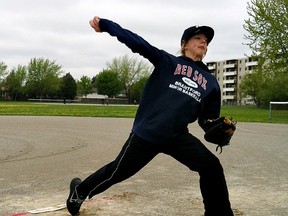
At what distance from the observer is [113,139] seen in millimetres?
13422

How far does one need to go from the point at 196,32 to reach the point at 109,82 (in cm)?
9776

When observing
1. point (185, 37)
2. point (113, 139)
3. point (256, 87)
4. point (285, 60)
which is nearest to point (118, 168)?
point (185, 37)

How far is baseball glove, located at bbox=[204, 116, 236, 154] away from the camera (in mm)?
4047

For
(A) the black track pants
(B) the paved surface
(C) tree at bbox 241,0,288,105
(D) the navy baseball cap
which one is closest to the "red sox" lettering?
(D) the navy baseball cap

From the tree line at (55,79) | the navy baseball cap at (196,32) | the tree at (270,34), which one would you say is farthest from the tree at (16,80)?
the navy baseball cap at (196,32)

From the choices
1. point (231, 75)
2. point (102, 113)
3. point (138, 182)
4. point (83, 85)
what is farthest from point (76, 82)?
point (138, 182)

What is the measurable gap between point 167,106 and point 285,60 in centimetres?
3151

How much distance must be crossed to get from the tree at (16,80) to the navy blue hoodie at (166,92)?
4129 inches

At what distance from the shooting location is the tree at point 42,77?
100688 millimetres

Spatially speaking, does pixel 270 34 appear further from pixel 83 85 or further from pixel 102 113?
pixel 83 85

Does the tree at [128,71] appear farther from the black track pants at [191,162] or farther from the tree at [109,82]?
the black track pants at [191,162]

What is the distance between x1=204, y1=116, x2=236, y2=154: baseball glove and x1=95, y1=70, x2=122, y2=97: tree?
318 ft

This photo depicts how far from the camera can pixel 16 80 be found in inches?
4072

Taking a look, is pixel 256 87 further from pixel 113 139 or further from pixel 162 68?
pixel 162 68
